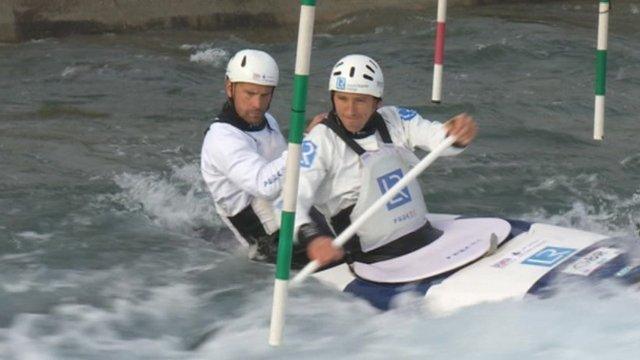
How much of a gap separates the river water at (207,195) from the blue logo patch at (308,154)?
1.95ft

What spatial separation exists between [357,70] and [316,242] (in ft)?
2.83

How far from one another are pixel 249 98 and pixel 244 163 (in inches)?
14.5

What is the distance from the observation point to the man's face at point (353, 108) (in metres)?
5.42

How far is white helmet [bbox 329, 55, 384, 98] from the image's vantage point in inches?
212

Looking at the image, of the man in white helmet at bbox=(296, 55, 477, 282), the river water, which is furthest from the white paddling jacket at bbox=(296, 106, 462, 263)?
the river water

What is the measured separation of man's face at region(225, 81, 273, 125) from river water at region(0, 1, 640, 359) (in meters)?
0.78

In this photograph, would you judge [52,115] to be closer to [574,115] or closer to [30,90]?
[30,90]

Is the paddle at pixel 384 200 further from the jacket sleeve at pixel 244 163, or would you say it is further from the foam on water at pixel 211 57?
the foam on water at pixel 211 57

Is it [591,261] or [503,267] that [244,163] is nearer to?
[503,267]

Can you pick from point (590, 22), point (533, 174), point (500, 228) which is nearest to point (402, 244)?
point (500, 228)

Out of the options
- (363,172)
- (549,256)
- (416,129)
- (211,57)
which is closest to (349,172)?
(363,172)

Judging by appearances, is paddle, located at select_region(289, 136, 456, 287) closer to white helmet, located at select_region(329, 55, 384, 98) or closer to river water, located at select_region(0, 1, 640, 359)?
river water, located at select_region(0, 1, 640, 359)

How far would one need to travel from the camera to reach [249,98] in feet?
19.1

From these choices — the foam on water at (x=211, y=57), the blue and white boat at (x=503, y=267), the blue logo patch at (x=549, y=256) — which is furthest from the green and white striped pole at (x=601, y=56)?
the foam on water at (x=211, y=57)
